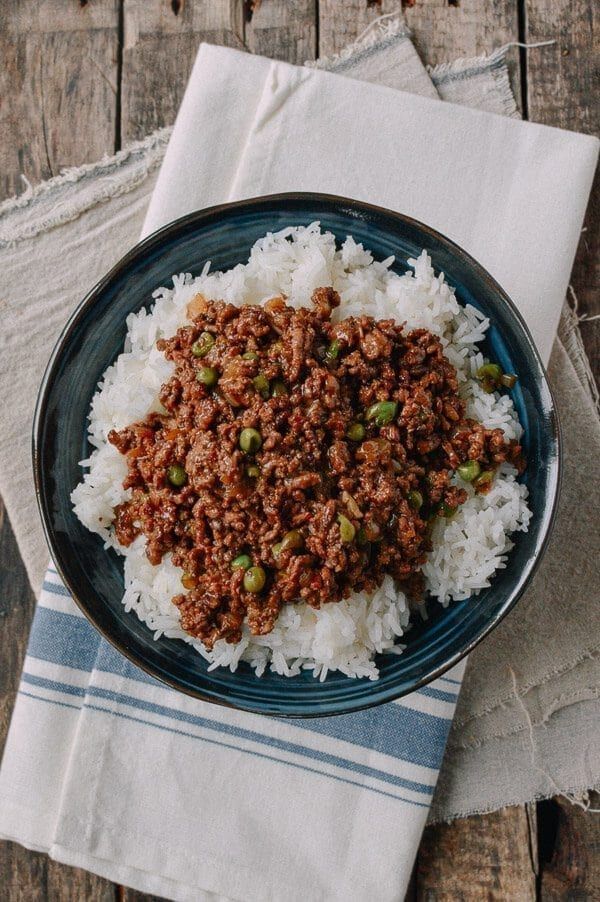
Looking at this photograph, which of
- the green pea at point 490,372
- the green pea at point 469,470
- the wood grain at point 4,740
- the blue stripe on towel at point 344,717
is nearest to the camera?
the green pea at point 469,470

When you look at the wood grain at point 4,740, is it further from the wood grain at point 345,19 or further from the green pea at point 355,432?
the wood grain at point 345,19

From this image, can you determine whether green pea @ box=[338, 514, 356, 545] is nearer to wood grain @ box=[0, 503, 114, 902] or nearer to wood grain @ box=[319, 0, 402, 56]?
wood grain @ box=[0, 503, 114, 902]

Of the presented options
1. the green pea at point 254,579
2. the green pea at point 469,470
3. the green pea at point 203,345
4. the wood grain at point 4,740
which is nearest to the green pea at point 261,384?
the green pea at point 203,345

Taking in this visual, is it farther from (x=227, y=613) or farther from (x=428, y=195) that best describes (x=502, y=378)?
(x=227, y=613)

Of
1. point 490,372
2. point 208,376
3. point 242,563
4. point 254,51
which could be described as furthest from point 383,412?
point 254,51

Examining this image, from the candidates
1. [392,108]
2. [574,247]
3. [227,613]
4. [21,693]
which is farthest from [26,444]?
[574,247]

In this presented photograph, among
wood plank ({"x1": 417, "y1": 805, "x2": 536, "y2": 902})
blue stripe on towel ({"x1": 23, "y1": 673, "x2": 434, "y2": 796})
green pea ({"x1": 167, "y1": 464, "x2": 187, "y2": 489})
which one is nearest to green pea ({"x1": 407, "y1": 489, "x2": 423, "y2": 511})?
green pea ({"x1": 167, "y1": 464, "x2": 187, "y2": 489})

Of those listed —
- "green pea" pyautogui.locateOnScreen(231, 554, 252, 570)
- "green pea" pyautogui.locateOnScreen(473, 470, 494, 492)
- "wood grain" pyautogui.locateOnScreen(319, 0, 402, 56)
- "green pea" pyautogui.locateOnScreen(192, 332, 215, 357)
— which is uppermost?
"wood grain" pyautogui.locateOnScreen(319, 0, 402, 56)

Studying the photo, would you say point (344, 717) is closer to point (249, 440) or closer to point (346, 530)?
point (346, 530)
